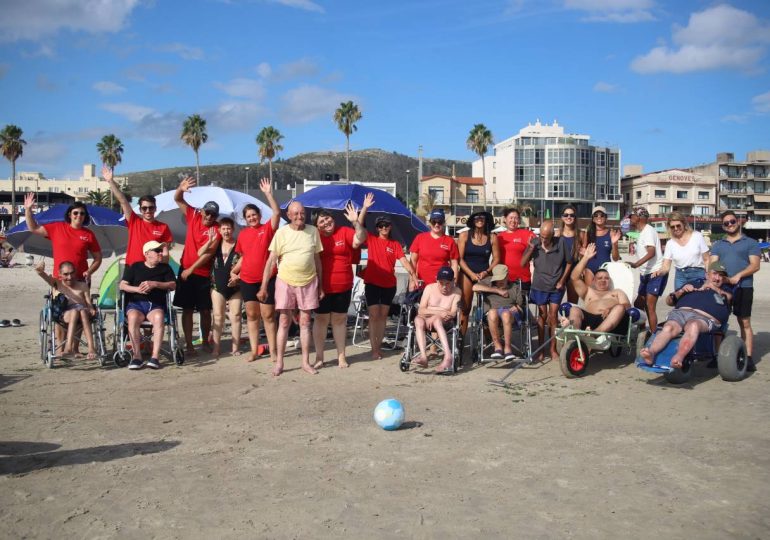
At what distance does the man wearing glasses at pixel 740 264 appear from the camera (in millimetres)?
7730

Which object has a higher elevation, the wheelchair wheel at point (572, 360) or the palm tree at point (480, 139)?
the palm tree at point (480, 139)

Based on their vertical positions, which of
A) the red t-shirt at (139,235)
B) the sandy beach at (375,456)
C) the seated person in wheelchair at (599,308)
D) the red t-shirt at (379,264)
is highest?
the red t-shirt at (139,235)

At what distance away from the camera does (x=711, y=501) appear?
3.83 metres

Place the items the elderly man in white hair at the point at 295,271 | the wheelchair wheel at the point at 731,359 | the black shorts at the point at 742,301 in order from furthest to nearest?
the black shorts at the point at 742,301 < the elderly man in white hair at the point at 295,271 < the wheelchair wheel at the point at 731,359

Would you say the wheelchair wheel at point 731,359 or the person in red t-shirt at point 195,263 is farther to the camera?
the person in red t-shirt at point 195,263

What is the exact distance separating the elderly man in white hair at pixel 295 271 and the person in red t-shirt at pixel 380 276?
35.7 inches

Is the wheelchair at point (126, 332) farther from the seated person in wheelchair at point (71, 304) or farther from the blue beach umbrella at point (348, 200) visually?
the blue beach umbrella at point (348, 200)

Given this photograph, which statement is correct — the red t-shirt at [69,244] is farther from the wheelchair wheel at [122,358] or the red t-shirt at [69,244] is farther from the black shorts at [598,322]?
the black shorts at [598,322]

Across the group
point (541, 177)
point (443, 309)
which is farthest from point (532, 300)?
point (541, 177)

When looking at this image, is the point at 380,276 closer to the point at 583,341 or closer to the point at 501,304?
the point at 501,304

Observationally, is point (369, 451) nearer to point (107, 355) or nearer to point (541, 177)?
point (107, 355)

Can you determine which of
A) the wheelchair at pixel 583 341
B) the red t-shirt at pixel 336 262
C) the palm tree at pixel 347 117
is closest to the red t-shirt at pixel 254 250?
the red t-shirt at pixel 336 262

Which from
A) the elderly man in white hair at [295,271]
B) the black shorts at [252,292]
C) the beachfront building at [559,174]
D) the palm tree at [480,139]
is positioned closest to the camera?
the elderly man in white hair at [295,271]

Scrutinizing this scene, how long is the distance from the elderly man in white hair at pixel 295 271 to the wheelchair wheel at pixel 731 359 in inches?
172
